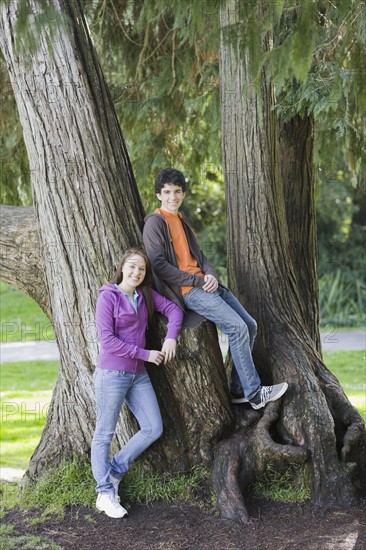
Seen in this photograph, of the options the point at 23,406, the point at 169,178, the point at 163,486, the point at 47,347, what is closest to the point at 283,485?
the point at 163,486

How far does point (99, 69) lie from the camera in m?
5.15

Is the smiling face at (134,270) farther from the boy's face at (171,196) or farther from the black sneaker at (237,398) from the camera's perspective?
the black sneaker at (237,398)

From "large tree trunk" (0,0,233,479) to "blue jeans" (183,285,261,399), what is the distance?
0.50 ft

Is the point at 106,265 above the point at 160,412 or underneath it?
above

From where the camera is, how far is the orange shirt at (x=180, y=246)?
4996 mm

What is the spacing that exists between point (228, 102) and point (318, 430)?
96.7 inches

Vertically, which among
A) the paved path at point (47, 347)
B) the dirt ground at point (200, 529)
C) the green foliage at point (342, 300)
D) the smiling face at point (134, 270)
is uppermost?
the smiling face at point (134, 270)

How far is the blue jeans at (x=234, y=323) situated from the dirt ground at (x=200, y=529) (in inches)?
31.6

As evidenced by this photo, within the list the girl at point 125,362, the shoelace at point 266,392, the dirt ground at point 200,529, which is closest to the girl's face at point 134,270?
the girl at point 125,362

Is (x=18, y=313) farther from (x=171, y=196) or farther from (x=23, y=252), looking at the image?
(x=171, y=196)

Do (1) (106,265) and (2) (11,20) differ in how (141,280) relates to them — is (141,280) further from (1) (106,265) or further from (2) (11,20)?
(2) (11,20)

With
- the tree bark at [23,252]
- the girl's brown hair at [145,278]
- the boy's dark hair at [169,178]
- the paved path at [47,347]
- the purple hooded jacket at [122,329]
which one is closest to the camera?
the purple hooded jacket at [122,329]

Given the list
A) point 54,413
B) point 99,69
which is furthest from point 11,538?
point 99,69

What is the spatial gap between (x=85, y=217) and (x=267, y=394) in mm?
1672
